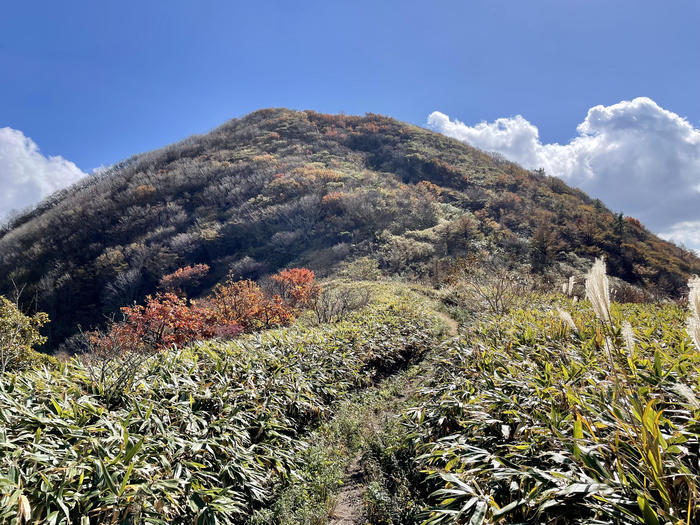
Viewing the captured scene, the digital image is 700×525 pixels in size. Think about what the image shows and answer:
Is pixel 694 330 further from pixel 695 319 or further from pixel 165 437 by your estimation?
pixel 165 437

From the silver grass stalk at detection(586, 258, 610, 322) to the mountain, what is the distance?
17421mm

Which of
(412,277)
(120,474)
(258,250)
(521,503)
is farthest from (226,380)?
(258,250)

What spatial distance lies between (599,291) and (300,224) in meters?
25.4

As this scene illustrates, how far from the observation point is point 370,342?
7.18m

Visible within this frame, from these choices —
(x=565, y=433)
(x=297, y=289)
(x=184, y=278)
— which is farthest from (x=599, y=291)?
(x=184, y=278)

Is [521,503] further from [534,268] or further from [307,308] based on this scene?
[534,268]

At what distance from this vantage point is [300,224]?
26.5m

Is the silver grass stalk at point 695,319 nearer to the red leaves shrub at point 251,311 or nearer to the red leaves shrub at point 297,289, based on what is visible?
the red leaves shrub at point 251,311

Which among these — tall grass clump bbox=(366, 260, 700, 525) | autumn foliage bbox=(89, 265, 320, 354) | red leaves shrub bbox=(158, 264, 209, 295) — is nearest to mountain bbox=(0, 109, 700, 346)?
red leaves shrub bbox=(158, 264, 209, 295)

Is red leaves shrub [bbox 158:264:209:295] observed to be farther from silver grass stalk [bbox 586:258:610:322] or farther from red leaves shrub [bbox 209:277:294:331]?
silver grass stalk [bbox 586:258:610:322]

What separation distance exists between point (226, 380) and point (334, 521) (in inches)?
77.9

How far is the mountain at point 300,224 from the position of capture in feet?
72.3

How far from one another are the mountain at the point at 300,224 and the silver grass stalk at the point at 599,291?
17.4 metres

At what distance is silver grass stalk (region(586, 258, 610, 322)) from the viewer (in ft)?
6.02
